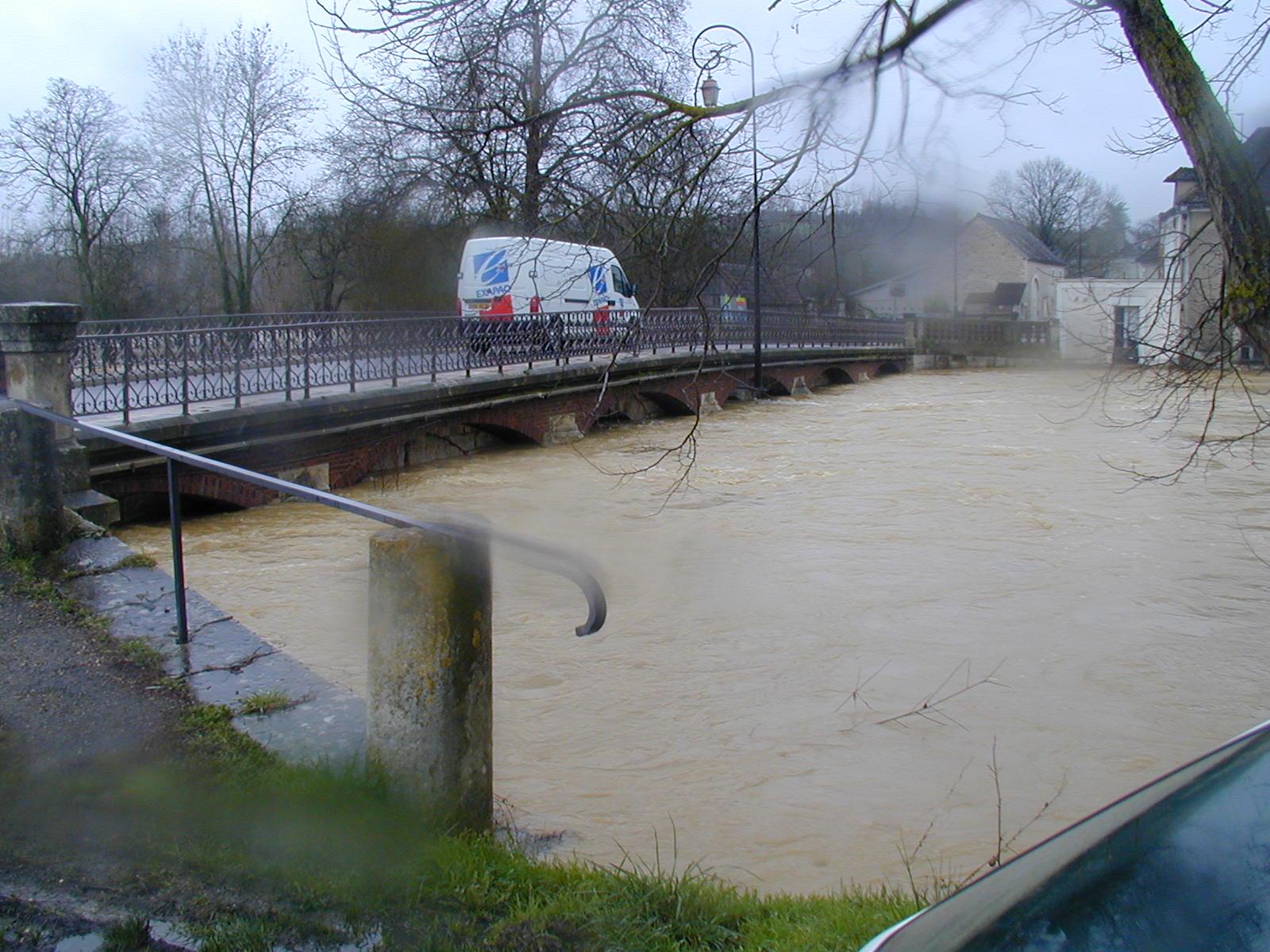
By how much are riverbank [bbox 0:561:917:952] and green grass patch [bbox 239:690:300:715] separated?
0.07 meters

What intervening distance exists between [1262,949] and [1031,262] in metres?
55.6

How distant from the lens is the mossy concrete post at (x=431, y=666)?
2.93 m

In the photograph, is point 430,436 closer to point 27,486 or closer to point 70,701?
point 27,486

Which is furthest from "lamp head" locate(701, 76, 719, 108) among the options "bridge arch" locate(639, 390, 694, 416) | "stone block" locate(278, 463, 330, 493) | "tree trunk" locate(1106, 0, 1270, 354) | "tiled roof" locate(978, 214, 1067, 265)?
"tiled roof" locate(978, 214, 1067, 265)

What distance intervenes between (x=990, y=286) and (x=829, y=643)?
51.3m

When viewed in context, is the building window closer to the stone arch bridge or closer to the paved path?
the stone arch bridge

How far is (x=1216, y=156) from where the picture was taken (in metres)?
3.99

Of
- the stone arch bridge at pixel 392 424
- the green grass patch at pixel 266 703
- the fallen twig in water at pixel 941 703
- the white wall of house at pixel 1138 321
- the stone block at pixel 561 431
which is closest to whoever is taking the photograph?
the green grass patch at pixel 266 703

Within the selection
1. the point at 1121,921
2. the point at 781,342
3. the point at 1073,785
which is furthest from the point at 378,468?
the point at 781,342

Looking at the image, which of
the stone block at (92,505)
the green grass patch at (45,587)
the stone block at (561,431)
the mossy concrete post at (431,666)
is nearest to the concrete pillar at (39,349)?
the stone block at (92,505)

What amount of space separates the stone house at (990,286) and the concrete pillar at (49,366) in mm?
42319

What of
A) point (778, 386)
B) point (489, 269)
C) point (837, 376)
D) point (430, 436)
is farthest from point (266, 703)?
point (837, 376)

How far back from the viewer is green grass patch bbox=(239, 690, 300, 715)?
3.59 m

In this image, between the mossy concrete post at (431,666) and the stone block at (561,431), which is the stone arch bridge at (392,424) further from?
the mossy concrete post at (431,666)
